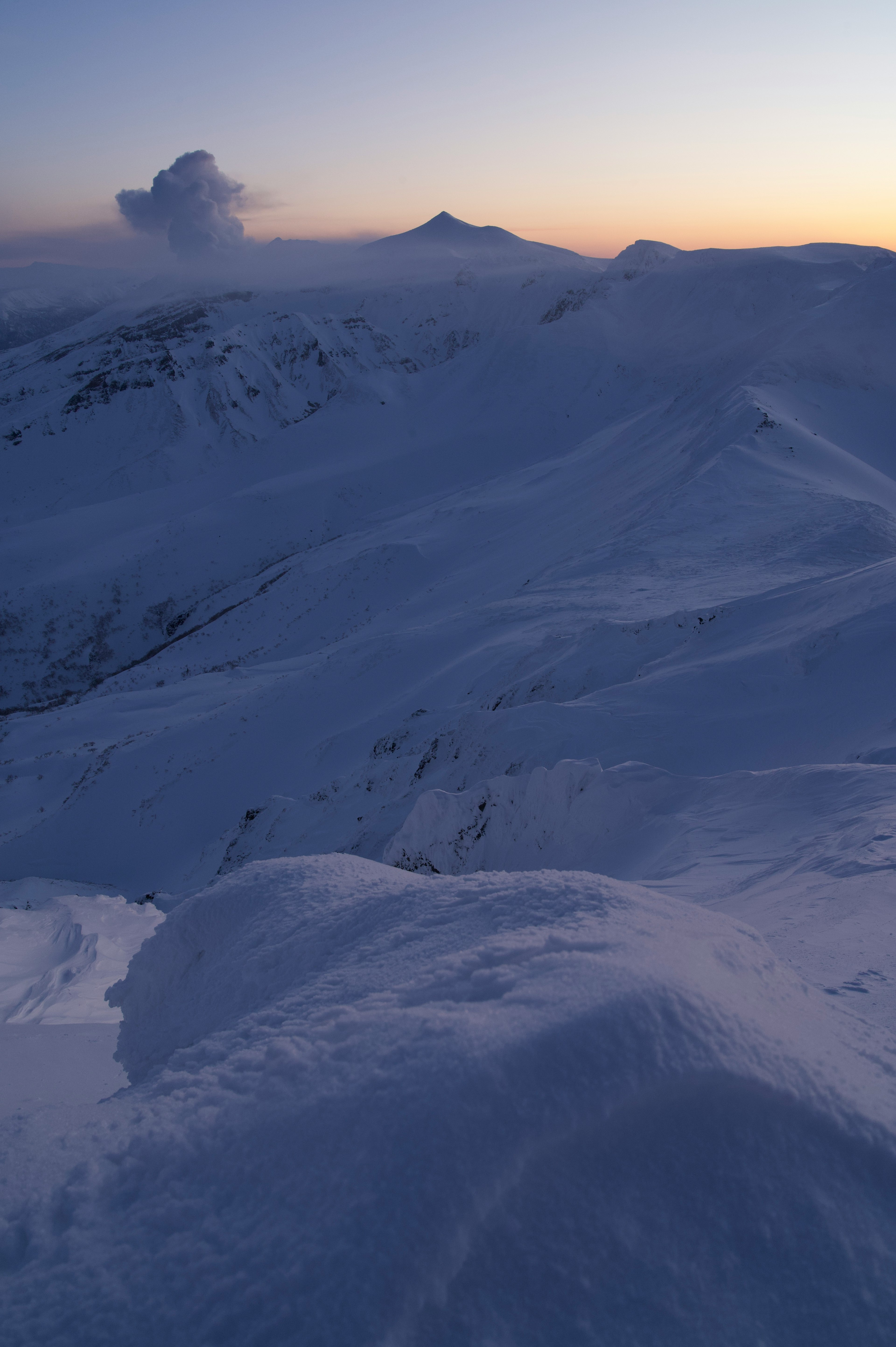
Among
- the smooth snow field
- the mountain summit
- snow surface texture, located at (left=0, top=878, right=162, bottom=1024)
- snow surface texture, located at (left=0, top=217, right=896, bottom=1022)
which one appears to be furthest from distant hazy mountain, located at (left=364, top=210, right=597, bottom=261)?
snow surface texture, located at (left=0, top=878, right=162, bottom=1024)

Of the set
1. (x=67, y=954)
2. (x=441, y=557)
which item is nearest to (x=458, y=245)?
(x=441, y=557)

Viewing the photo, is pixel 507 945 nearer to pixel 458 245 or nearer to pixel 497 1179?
pixel 497 1179

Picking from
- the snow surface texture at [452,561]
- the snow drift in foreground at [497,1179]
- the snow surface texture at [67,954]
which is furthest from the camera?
the snow surface texture at [452,561]

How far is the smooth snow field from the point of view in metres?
1.55

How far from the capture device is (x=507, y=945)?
242 cm

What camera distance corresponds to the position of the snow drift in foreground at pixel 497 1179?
148 centimetres

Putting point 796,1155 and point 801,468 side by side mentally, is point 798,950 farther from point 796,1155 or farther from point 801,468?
point 801,468

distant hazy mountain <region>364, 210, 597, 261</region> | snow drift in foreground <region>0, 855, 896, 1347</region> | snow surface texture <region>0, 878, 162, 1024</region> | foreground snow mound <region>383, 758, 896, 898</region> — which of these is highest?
distant hazy mountain <region>364, 210, 597, 261</region>

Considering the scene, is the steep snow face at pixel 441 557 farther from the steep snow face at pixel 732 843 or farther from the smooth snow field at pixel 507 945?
the steep snow face at pixel 732 843

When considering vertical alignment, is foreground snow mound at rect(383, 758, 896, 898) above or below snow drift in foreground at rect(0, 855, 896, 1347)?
below

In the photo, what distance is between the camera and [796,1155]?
1.74 meters

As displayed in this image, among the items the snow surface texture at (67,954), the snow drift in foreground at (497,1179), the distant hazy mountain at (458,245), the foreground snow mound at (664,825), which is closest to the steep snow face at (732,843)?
the foreground snow mound at (664,825)

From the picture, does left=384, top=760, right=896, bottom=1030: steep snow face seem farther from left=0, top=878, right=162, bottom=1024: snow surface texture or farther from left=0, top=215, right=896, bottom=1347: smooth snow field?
left=0, top=878, right=162, bottom=1024: snow surface texture

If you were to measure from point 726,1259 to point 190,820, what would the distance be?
16.7 meters
